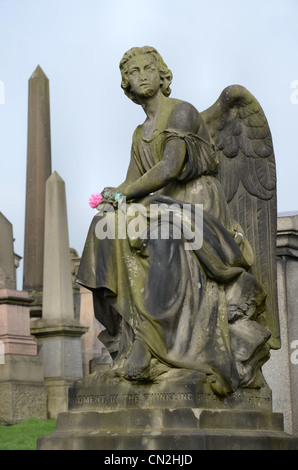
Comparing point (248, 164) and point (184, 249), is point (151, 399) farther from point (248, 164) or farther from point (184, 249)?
point (248, 164)

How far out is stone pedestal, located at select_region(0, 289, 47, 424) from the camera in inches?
589

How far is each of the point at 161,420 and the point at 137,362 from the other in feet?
1.40

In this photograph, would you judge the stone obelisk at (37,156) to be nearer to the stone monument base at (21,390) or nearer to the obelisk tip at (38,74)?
the obelisk tip at (38,74)

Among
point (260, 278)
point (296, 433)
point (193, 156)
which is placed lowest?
point (296, 433)

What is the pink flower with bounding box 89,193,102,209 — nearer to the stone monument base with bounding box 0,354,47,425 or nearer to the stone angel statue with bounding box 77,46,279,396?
the stone angel statue with bounding box 77,46,279,396

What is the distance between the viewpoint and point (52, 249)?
17.5m

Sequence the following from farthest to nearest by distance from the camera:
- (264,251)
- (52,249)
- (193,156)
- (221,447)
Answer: (52,249)
(264,251)
(193,156)
(221,447)

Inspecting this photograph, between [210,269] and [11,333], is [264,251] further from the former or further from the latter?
[11,333]

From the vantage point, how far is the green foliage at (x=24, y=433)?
37.3ft

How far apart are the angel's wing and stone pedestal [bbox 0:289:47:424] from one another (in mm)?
7412

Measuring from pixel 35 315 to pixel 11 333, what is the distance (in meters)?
3.37

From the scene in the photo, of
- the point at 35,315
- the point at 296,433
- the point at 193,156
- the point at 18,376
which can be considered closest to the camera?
the point at 193,156

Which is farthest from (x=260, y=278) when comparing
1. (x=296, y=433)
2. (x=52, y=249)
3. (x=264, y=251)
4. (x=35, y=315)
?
(x=35, y=315)
